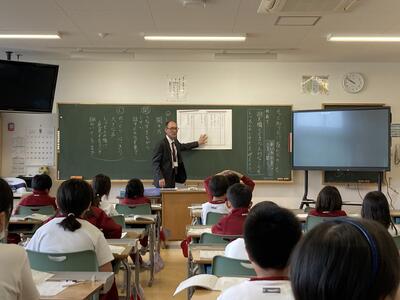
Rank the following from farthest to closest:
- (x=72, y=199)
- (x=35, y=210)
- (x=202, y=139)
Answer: (x=202, y=139), (x=35, y=210), (x=72, y=199)

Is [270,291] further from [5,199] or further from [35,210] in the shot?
[35,210]

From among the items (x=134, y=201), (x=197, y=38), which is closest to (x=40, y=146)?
(x=134, y=201)

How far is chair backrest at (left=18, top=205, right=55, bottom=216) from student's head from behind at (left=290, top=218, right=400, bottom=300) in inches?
167

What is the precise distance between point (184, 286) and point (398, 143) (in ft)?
20.6

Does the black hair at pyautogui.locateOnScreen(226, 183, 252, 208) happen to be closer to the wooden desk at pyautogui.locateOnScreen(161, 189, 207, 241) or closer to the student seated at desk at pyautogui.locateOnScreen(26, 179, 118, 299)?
the student seated at desk at pyautogui.locateOnScreen(26, 179, 118, 299)

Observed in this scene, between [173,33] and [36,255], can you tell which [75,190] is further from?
[173,33]

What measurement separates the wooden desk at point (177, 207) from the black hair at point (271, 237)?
14.8ft

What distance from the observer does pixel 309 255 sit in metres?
0.68

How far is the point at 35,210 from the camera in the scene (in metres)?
4.57

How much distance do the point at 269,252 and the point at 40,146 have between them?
6339 mm

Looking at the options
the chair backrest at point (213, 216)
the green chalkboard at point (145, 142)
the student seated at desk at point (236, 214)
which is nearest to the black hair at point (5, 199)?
the student seated at desk at point (236, 214)

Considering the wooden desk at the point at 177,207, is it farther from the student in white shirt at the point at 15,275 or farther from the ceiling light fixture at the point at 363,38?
the student in white shirt at the point at 15,275

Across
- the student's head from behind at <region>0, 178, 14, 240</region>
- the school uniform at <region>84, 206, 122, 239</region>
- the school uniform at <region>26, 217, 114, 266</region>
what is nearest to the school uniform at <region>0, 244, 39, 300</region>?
the student's head from behind at <region>0, 178, 14, 240</region>

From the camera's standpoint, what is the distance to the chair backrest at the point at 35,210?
457 cm
